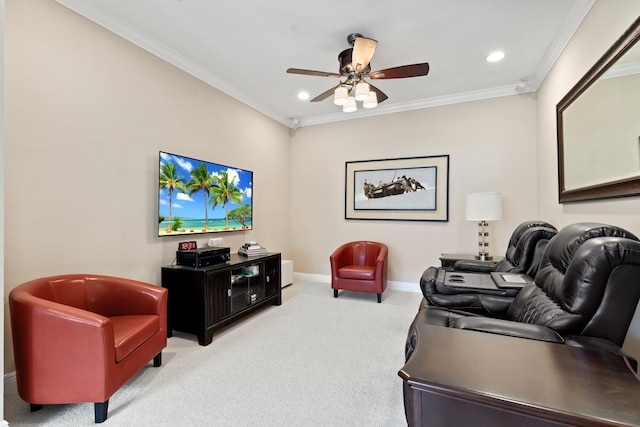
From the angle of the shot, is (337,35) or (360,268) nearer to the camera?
(337,35)

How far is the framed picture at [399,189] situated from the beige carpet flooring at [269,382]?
1.82 m

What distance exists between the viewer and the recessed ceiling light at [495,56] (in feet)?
10.4

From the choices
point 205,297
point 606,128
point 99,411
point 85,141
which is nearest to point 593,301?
point 606,128

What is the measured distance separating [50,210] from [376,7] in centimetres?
300

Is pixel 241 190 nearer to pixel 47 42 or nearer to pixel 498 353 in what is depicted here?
pixel 47 42

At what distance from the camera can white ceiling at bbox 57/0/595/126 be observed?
2.46 metres

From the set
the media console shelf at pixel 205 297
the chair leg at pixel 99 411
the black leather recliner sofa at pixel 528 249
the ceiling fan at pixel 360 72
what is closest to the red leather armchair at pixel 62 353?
the chair leg at pixel 99 411

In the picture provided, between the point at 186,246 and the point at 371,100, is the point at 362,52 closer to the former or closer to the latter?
the point at 371,100

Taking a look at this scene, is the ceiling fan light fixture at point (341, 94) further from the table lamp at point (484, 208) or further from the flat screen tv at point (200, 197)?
the table lamp at point (484, 208)

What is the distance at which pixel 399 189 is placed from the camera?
465 centimetres

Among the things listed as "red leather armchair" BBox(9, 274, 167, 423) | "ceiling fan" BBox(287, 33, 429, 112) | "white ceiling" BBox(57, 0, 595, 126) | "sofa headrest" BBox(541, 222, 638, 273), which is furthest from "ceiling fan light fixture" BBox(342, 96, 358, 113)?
"red leather armchair" BBox(9, 274, 167, 423)

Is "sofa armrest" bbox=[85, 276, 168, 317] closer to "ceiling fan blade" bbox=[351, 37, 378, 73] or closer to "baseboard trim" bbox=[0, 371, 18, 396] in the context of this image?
"baseboard trim" bbox=[0, 371, 18, 396]

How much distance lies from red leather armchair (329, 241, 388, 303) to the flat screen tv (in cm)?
144

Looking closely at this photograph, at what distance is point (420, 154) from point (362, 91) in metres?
2.08
